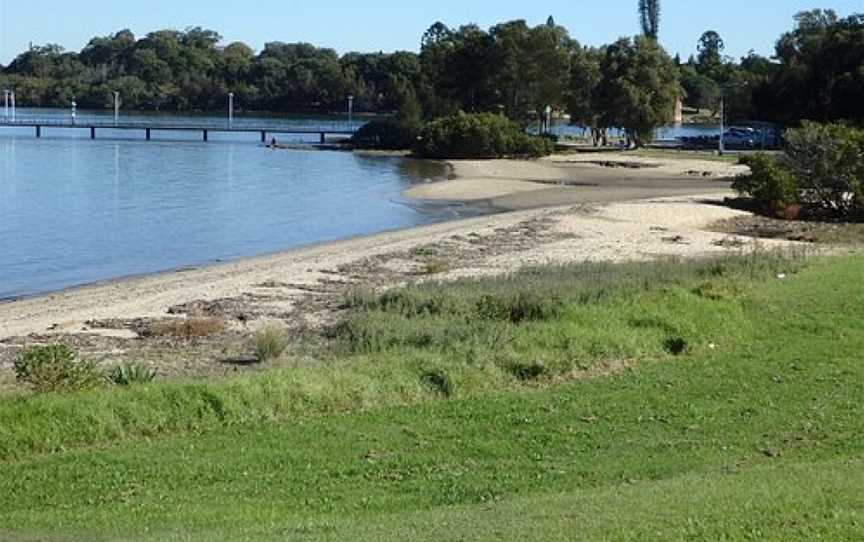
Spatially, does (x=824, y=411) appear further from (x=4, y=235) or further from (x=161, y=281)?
(x=4, y=235)

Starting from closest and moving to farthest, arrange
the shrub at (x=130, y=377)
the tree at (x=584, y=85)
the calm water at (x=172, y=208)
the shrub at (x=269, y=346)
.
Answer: the shrub at (x=130, y=377), the shrub at (x=269, y=346), the calm water at (x=172, y=208), the tree at (x=584, y=85)

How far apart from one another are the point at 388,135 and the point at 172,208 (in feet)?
220

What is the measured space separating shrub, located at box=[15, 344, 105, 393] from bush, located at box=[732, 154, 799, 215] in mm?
39575

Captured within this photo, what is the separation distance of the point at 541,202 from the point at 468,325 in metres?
43.3

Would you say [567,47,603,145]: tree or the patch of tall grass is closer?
the patch of tall grass

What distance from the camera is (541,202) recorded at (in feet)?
205

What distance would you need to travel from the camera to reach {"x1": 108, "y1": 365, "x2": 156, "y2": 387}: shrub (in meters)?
15.1

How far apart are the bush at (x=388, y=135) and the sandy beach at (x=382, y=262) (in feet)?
171

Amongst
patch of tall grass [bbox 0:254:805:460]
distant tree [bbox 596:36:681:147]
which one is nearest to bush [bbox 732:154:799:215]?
patch of tall grass [bbox 0:254:805:460]

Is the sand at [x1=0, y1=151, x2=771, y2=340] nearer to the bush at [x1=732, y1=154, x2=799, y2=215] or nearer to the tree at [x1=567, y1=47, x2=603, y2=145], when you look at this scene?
the bush at [x1=732, y1=154, x2=799, y2=215]

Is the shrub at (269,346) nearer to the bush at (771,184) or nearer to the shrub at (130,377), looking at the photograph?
the shrub at (130,377)

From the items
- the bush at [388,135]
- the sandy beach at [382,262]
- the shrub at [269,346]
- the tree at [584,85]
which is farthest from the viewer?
the bush at [388,135]

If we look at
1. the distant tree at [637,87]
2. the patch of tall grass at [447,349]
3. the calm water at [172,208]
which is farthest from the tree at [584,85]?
the patch of tall grass at [447,349]

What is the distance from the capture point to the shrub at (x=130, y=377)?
15.1 metres
